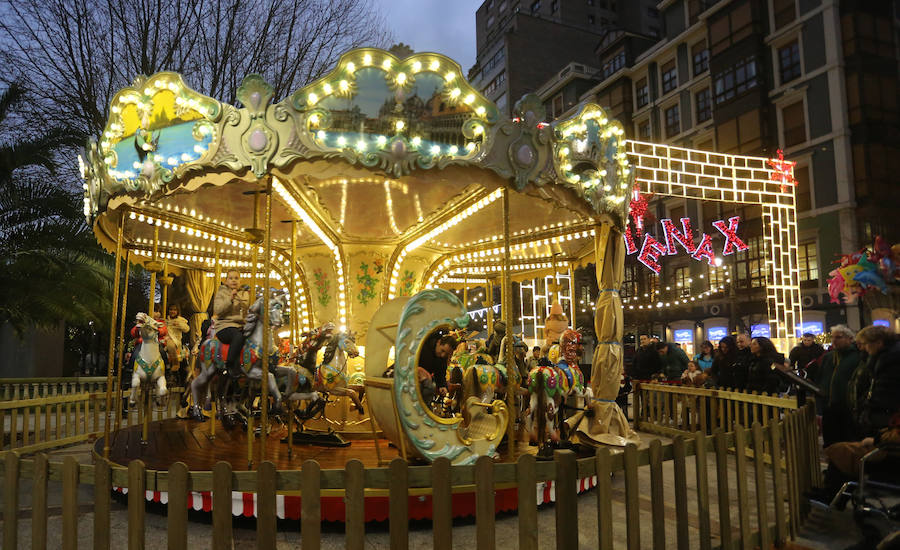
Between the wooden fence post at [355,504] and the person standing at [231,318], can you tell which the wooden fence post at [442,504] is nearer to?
the wooden fence post at [355,504]

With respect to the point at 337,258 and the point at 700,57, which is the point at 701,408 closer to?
the point at 337,258

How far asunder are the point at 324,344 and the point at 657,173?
733 cm

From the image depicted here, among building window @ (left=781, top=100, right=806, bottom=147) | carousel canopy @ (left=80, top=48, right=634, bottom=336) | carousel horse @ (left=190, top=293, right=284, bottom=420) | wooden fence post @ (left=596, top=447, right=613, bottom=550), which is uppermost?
building window @ (left=781, top=100, right=806, bottom=147)

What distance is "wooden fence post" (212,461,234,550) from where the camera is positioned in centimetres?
292

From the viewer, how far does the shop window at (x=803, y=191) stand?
23.6 m

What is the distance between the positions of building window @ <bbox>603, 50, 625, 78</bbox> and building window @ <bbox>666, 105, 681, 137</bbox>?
4923 millimetres

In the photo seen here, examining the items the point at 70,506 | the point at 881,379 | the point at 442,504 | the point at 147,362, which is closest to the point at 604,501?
the point at 442,504

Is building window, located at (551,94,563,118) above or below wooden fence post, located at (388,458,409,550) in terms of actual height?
above

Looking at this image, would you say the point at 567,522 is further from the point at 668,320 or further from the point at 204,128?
the point at 668,320

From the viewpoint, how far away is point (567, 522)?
124 inches

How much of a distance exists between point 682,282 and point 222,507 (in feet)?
96.2

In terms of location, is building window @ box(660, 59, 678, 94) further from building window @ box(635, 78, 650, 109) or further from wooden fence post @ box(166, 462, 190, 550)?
wooden fence post @ box(166, 462, 190, 550)

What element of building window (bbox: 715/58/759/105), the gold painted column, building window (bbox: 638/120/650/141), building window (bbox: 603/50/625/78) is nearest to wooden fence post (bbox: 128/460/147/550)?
the gold painted column

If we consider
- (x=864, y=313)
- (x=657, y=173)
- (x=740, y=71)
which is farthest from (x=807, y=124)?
(x=657, y=173)
